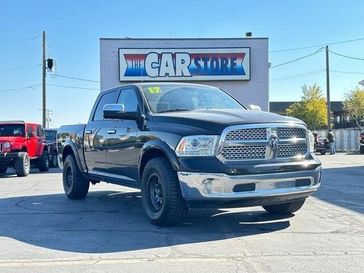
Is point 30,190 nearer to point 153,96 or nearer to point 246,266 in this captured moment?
point 153,96

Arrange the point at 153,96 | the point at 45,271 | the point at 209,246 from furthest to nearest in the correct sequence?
the point at 153,96, the point at 209,246, the point at 45,271

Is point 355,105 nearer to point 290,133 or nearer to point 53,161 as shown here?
point 53,161

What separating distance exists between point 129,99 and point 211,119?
6.94 feet

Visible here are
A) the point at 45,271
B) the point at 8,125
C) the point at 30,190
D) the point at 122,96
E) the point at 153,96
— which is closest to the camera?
the point at 45,271

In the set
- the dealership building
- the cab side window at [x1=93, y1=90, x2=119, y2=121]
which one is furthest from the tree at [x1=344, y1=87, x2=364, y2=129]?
the cab side window at [x1=93, y1=90, x2=119, y2=121]

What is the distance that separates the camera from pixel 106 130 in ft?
28.3

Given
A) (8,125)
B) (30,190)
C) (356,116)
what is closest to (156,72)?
(8,125)

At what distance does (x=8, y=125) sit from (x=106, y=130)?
403 inches

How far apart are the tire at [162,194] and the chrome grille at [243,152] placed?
769 millimetres

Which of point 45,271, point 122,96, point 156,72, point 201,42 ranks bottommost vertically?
point 45,271

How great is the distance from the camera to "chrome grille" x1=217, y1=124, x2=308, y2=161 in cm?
635

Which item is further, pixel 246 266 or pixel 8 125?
pixel 8 125

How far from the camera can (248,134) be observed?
6.46 metres

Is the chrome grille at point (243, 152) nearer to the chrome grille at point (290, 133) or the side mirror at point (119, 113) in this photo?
the chrome grille at point (290, 133)
